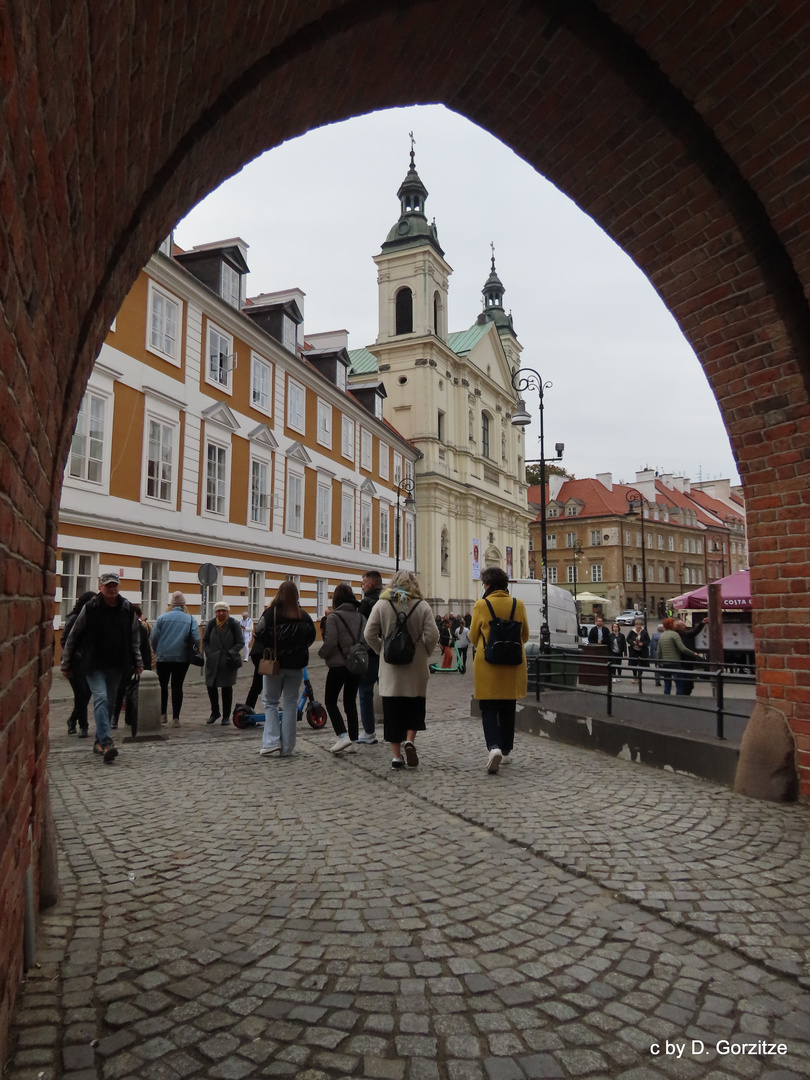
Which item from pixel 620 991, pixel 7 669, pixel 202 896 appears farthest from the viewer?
pixel 202 896

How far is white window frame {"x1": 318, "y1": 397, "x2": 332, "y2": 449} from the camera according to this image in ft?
101

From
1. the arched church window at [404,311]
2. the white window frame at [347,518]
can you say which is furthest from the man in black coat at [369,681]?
the arched church window at [404,311]

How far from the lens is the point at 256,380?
25.4 metres

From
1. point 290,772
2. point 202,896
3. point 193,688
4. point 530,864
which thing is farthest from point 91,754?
point 193,688

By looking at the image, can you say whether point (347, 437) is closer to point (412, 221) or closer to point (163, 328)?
point (163, 328)

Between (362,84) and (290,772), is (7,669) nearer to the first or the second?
(362,84)

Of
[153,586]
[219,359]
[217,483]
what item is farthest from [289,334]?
[153,586]

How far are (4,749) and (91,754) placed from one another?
6413 millimetres

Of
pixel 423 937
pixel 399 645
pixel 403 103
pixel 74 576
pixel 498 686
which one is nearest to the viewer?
pixel 423 937

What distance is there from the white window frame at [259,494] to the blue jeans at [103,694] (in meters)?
17.3

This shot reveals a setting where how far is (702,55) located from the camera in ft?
14.7

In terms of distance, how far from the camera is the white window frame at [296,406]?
27.9 metres

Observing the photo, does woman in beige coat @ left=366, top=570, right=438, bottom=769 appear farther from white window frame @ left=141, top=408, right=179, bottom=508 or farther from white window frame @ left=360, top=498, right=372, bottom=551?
white window frame @ left=360, top=498, right=372, bottom=551

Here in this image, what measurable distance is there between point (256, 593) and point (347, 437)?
10561 millimetres
